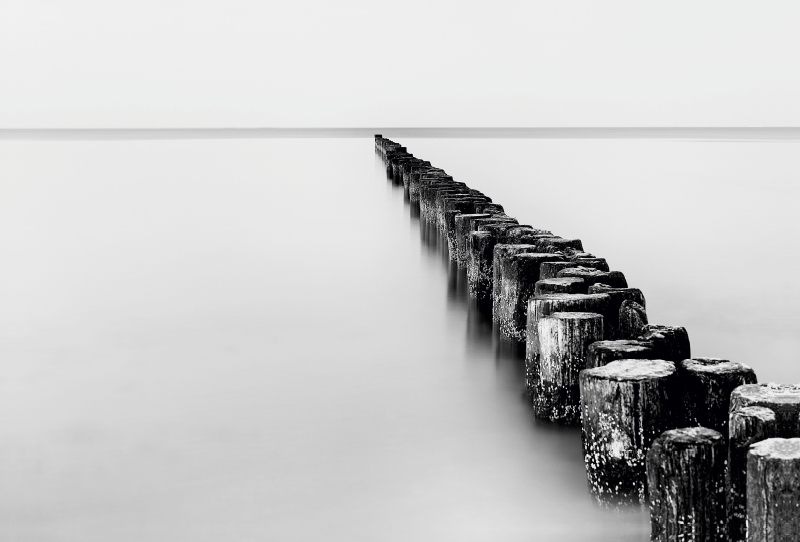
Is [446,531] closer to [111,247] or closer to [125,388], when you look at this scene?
[125,388]

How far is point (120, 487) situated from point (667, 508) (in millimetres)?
1878

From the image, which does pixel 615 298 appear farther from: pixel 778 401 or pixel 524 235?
pixel 524 235

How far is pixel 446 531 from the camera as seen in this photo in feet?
10.0

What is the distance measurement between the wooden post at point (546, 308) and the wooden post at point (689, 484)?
1.35 meters

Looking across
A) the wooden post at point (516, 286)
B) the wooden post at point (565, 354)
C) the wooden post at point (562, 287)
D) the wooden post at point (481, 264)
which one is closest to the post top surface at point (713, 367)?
the wooden post at point (565, 354)

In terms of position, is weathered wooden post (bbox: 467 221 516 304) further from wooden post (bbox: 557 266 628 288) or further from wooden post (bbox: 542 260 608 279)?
wooden post (bbox: 557 266 628 288)

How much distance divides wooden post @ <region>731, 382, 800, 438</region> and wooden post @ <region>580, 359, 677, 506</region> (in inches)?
9.8

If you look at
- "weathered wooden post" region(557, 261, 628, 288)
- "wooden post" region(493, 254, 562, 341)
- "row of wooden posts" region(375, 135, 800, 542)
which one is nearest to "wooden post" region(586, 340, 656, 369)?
"row of wooden posts" region(375, 135, 800, 542)

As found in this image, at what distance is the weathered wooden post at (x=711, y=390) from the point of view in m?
2.82

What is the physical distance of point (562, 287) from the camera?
162 inches

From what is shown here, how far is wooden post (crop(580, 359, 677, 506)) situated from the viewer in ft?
9.09

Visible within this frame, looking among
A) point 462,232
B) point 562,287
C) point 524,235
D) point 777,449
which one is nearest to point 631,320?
point 562,287

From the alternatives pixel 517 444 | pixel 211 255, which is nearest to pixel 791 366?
pixel 517 444

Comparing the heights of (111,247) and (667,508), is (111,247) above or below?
above
